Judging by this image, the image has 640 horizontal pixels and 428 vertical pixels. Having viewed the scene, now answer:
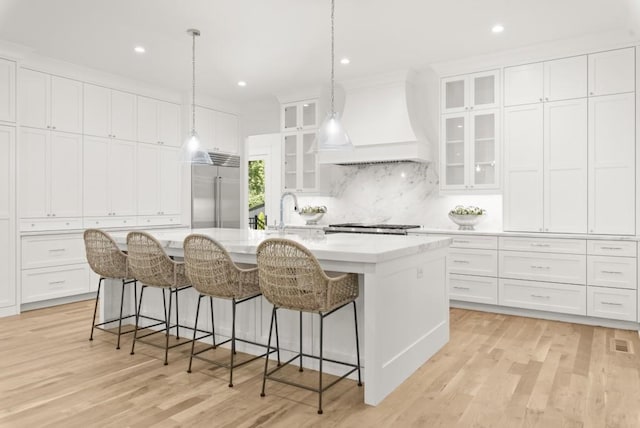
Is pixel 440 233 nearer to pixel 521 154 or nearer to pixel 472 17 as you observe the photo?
pixel 521 154

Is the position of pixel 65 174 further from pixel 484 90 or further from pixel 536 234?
pixel 536 234

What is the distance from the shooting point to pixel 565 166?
4488mm

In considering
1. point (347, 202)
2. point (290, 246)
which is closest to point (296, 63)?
point (347, 202)

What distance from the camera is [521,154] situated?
15.5 feet

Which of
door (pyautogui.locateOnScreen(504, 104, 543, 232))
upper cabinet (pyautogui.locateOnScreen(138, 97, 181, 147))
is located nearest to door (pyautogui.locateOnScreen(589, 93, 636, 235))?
door (pyautogui.locateOnScreen(504, 104, 543, 232))

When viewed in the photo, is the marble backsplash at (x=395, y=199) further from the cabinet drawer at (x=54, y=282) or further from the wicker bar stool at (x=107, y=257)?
the wicker bar stool at (x=107, y=257)

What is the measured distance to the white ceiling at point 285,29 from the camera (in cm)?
370

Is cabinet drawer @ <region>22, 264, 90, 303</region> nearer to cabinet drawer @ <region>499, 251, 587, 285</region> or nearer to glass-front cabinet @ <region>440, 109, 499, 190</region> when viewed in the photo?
glass-front cabinet @ <region>440, 109, 499, 190</region>

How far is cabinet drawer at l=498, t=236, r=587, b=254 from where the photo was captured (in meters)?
4.27

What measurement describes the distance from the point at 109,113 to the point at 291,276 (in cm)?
425

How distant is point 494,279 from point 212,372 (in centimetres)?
304

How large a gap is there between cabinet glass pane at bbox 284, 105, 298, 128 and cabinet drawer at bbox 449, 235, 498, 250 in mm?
2877

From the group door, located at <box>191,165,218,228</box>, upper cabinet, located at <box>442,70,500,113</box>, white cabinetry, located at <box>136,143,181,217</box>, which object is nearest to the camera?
upper cabinet, located at <box>442,70,500,113</box>

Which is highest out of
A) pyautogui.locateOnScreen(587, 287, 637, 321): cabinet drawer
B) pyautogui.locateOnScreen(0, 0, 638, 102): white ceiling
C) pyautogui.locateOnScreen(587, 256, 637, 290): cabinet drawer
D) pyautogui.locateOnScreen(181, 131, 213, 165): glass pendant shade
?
pyautogui.locateOnScreen(0, 0, 638, 102): white ceiling
